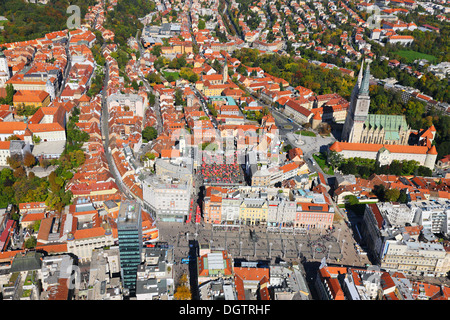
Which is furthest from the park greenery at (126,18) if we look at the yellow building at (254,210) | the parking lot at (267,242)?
the parking lot at (267,242)

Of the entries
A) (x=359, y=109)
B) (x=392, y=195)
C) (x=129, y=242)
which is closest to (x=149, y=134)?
(x=129, y=242)

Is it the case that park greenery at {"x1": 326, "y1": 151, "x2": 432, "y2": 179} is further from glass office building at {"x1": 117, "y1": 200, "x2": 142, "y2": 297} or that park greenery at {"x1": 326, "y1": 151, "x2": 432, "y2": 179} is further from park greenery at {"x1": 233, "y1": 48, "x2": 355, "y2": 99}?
glass office building at {"x1": 117, "y1": 200, "x2": 142, "y2": 297}

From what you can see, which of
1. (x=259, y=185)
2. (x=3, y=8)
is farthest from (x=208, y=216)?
(x=3, y=8)

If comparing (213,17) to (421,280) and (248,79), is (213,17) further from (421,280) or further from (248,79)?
(421,280)

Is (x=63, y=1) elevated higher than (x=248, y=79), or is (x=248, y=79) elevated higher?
(x=63, y=1)

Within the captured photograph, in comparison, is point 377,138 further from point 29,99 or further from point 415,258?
point 29,99
